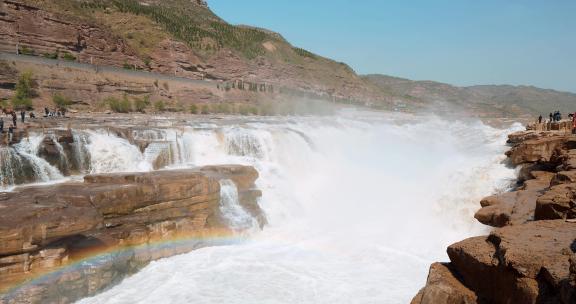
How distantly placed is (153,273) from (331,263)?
4049mm

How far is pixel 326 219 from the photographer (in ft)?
48.5

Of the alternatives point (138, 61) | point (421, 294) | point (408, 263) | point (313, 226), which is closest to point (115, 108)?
point (138, 61)

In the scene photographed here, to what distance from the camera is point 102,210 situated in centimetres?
946

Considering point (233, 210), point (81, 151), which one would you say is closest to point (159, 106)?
point (81, 151)

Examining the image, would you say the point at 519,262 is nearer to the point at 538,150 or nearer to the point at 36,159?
the point at 538,150

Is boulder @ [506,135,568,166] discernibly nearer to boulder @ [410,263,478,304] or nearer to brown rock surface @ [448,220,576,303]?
brown rock surface @ [448,220,576,303]

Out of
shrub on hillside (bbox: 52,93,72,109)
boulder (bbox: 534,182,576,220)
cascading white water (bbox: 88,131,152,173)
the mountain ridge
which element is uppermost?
the mountain ridge

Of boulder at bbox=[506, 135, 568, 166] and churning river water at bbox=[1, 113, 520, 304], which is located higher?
boulder at bbox=[506, 135, 568, 166]

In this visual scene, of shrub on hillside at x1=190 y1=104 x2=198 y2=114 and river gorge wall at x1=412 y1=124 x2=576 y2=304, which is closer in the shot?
river gorge wall at x1=412 y1=124 x2=576 y2=304

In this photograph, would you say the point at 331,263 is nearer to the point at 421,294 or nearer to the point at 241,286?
the point at 241,286

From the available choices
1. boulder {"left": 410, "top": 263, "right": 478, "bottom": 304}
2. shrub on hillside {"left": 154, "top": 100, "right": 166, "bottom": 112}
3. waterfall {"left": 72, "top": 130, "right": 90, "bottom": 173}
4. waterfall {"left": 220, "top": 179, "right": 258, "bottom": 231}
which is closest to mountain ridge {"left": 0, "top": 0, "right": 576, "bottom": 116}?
shrub on hillside {"left": 154, "top": 100, "right": 166, "bottom": 112}

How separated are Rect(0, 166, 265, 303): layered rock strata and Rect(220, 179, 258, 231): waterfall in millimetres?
249

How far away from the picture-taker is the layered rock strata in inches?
299

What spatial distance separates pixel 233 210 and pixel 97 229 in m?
4.63
